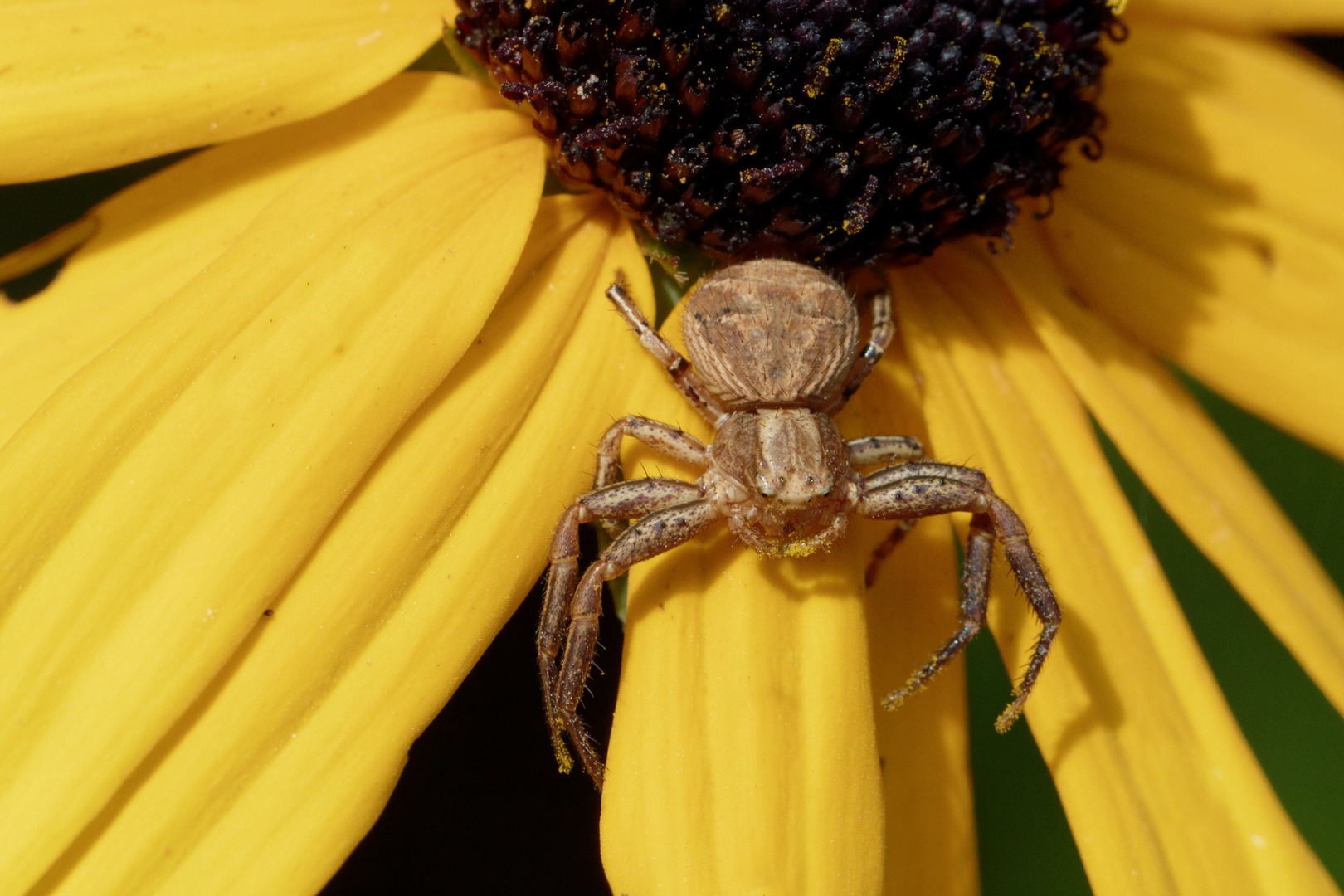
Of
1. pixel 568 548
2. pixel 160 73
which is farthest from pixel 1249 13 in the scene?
pixel 160 73

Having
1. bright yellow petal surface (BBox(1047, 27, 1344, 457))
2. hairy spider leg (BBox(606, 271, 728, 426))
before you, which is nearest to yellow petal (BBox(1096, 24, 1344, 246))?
bright yellow petal surface (BBox(1047, 27, 1344, 457))

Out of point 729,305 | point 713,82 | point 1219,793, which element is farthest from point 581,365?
point 1219,793

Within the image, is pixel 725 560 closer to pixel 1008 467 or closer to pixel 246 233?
pixel 1008 467

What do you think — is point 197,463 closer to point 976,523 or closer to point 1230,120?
point 976,523

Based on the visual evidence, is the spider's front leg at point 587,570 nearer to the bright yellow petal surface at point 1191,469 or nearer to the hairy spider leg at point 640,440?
the hairy spider leg at point 640,440

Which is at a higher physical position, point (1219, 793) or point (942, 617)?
point (942, 617)

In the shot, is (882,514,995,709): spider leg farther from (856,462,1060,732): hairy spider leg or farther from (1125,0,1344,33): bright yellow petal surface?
(1125,0,1344,33): bright yellow petal surface
